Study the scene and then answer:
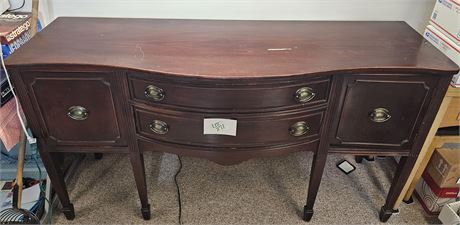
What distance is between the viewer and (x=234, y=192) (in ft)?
5.05

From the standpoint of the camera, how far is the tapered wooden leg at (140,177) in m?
1.18

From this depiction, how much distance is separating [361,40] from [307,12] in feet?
1.00

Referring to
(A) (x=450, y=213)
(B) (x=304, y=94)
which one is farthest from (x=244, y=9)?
(A) (x=450, y=213)

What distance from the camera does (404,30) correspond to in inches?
49.3

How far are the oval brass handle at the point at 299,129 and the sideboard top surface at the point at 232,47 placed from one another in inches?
8.1

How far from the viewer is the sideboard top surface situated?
94 centimetres

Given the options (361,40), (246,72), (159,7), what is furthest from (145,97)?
(361,40)

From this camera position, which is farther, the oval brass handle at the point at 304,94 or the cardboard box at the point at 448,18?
Answer: the cardboard box at the point at 448,18

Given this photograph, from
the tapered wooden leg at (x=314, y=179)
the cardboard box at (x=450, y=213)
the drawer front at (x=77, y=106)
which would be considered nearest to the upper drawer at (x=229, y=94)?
the drawer front at (x=77, y=106)

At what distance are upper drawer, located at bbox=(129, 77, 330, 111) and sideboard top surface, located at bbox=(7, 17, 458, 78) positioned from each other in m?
0.05

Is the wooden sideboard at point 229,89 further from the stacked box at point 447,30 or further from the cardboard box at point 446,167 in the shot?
the cardboard box at point 446,167

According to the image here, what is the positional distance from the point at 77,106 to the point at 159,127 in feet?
0.87

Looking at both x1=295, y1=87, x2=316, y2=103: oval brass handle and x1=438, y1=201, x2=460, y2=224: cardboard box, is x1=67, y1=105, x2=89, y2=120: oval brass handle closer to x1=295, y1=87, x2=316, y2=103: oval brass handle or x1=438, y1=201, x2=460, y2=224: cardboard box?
x1=295, y1=87, x2=316, y2=103: oval brass handle

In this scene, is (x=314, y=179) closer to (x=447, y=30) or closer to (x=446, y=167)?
(x=446, y=167)
